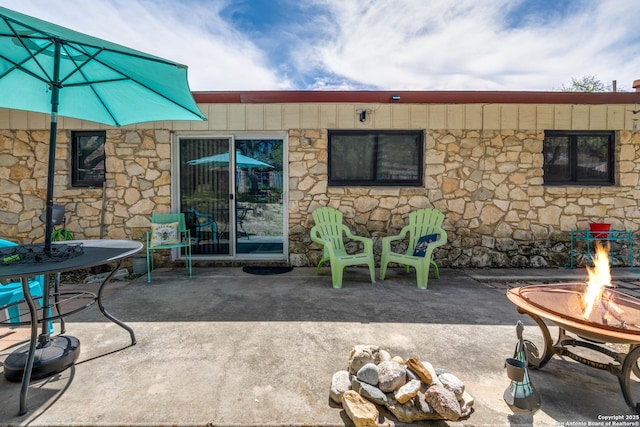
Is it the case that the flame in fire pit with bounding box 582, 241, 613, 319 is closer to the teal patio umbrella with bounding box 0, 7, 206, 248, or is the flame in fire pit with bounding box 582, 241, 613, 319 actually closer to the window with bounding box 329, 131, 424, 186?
the window with bounding box 329, 131, 424, 186

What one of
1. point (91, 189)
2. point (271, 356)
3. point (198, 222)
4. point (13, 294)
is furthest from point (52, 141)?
point (91, 189)

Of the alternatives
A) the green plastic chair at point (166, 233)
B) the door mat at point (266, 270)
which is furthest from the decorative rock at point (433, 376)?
the green plastic chair at point (166, 233)

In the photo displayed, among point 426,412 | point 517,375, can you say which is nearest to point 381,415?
point 426,412

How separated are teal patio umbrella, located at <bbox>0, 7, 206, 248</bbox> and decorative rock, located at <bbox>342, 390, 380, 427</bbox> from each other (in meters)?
2.11

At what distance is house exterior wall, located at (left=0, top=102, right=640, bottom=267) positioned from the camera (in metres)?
4.57

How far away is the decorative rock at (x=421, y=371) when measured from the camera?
1677 mm

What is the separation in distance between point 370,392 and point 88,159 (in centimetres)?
523

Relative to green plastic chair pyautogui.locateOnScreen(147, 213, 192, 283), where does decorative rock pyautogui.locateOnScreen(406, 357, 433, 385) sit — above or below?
→ below

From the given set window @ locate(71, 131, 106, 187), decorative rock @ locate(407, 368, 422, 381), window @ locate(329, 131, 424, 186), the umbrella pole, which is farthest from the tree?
the umbrella pole

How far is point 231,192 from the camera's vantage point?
4.75m

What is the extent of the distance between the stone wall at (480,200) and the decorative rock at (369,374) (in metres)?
3.03

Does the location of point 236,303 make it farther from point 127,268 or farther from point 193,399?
point 127,268

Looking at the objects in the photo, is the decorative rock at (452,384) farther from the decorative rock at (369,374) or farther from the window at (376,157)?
the window at (376,157)

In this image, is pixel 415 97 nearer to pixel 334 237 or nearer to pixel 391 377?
pixel 334 237
